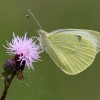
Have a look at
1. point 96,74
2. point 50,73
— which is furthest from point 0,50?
point 96,74

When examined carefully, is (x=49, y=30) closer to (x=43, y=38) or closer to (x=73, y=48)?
(x=73, y=48)

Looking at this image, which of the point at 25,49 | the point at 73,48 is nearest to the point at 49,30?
the point at 73,48

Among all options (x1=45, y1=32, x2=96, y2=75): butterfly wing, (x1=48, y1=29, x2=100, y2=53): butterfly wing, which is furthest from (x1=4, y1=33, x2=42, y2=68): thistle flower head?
(x1=48, y1=29, x2=100, y2=53): butterfly wing

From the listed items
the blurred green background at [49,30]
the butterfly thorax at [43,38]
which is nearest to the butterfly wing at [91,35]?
the butterfly thorax at [43,38]

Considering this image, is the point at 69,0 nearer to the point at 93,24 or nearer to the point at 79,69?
the point at 93,24

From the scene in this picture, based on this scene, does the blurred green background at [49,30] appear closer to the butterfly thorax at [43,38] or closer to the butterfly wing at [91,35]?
the butterfly wing at [91,35]
